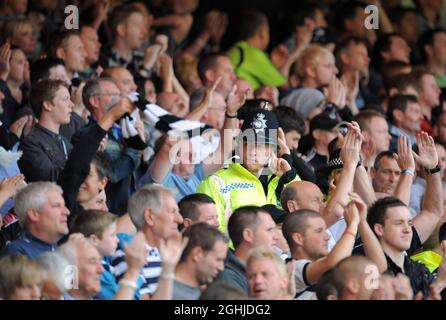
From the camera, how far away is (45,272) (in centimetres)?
810

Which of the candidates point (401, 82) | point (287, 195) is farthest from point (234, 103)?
point (401, 82)

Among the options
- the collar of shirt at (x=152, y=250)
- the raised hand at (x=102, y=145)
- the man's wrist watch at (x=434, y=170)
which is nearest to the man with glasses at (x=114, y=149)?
the raised hand at (x=102, y=145)

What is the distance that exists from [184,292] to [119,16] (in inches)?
199

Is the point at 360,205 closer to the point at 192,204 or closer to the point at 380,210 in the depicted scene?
the point at 380,210

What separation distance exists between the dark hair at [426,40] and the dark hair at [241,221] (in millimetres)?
6225

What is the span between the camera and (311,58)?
13.3m

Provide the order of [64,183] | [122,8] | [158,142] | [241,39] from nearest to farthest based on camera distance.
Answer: [64,183] < [158,142] < [122,8] < [241,39]

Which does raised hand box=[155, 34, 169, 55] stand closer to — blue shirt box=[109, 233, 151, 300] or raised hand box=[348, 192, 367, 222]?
blue shirt box=[109, 233, 151, 300]

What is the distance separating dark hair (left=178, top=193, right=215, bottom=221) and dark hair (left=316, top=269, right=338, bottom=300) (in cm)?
115

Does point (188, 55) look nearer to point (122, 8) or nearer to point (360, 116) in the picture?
point (122, 8)

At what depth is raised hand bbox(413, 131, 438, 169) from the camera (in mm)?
10789

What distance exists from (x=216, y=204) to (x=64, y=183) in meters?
0.97
